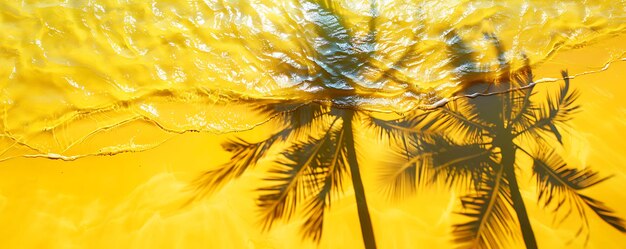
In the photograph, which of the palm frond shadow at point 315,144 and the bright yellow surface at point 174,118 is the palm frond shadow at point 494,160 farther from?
the palm frond shadow at point 315,144

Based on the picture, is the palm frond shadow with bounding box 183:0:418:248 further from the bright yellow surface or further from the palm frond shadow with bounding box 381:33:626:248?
the palm frond shadow with bounding box 381:33:626:248

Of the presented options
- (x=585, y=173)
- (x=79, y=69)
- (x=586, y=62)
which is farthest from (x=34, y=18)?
(x=586, y=62)

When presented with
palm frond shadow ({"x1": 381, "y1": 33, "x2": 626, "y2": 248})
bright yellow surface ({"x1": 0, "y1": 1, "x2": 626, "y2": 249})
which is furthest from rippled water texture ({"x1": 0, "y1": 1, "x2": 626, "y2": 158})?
palm frond shadow ({"x1": 381, "y1": 33, "x2": 626, "y2": 248})

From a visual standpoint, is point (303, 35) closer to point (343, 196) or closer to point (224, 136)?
point (224, 136)

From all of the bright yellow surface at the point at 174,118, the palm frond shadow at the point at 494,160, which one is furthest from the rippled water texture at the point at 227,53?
the palm frond shadow at the point at 494,160

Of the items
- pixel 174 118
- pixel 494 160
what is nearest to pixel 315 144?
pixel 174 118

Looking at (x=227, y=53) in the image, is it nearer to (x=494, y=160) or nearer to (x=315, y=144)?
(x=315, y=144)
